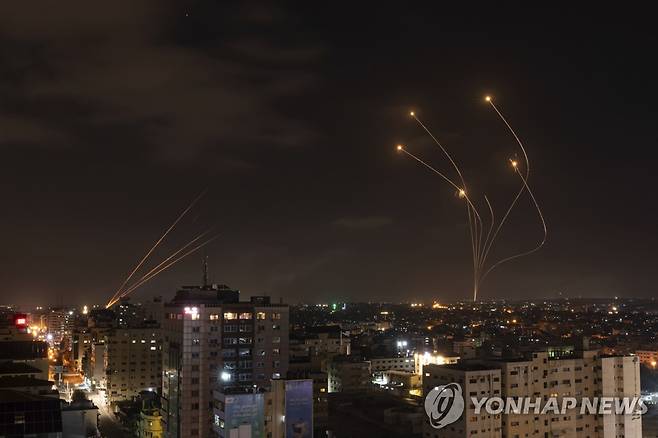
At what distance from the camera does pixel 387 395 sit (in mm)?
32750

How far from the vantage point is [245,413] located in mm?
17516

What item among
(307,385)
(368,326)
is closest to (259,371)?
(307,385)

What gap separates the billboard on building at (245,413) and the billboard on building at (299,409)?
0.78m

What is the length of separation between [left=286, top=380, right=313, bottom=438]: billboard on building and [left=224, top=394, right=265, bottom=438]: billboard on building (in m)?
0.78

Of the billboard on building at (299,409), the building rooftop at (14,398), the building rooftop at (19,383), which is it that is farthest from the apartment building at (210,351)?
the building rooftop at (14,398)

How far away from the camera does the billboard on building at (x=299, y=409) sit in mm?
18125

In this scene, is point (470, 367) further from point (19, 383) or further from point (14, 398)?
point (19, 383)

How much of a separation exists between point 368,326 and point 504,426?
61.2 metres

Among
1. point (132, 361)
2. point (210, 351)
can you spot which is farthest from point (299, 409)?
point (132, 361)

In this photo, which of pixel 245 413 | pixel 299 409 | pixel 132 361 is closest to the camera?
pixel 245 413

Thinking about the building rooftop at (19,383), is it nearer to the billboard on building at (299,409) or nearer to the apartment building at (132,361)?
the billboard on building at (299,409)

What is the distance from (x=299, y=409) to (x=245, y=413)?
1.64m

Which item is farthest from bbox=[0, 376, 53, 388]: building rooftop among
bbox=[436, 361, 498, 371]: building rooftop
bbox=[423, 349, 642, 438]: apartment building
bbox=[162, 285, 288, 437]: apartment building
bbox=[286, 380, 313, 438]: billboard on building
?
bbox=[436, 361, 498, 371]: building rooftop

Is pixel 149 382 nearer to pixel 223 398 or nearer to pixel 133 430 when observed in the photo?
pixel 133 430
